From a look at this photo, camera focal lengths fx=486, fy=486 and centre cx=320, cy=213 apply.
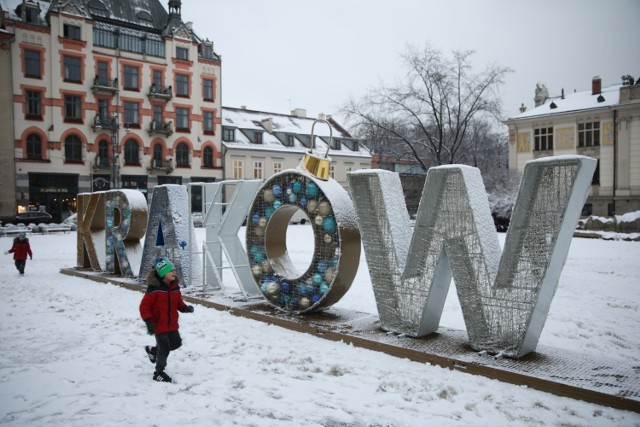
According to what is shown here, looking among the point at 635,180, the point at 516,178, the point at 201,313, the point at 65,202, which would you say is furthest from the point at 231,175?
the point at 201,313

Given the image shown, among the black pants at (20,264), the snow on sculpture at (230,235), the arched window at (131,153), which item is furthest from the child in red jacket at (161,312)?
the arched window at (131,153)

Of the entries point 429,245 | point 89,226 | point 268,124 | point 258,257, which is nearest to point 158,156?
point 268,124

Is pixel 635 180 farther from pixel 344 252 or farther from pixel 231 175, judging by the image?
pixel 344 252

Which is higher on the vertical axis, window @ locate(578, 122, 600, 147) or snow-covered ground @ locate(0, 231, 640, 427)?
window @ locate(578, 122, 600, 147)

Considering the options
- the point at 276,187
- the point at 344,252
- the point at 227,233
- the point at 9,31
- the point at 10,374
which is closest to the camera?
the point at 10,374

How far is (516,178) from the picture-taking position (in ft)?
115

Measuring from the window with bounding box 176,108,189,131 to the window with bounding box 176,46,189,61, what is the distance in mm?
4257

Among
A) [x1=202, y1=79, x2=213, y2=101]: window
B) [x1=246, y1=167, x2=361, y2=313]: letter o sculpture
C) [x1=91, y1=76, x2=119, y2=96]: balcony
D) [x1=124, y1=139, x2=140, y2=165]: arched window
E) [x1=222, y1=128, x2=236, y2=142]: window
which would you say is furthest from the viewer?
[x1=222, y1=128, x2=236, y2=142]: window

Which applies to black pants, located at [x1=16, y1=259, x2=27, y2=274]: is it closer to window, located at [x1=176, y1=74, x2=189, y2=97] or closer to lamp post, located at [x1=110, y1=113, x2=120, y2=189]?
lamp post, located at [x1=110, y1=113, x2=120, y2=189]

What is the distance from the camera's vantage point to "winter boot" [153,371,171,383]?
5402 millimetres

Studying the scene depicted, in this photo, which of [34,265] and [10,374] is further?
[34,265]

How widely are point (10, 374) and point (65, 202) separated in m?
33.1

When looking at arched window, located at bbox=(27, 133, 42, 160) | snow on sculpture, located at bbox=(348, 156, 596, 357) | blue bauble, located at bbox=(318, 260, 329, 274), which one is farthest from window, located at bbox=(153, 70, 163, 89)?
snow on sculpture, located at bbox=(348, 156, 596, 357)

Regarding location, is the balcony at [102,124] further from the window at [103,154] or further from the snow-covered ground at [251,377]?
the snow-covered ground at [251,377]
